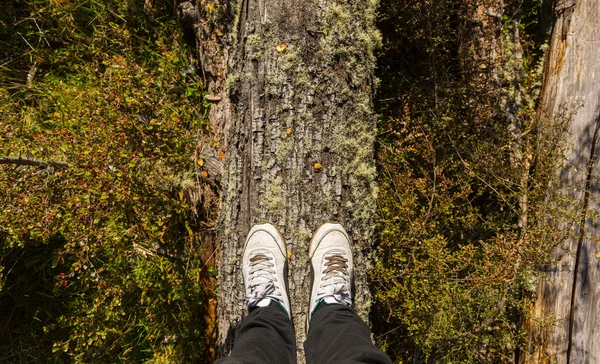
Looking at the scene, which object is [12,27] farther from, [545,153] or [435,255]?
[545,153]

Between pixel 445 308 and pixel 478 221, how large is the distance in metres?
0.81

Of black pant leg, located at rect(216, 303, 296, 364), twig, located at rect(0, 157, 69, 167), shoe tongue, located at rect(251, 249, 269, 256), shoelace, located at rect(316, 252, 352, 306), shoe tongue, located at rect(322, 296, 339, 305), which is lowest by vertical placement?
black pant leg, located at rect(216, 303, 296, 364)

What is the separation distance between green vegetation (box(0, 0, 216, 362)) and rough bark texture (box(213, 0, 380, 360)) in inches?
26.7

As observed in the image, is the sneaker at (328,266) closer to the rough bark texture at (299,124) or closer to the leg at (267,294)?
the rough bark texture at (299,124)

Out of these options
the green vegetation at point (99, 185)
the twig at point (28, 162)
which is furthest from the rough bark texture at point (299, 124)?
the twig at point (28, 162)

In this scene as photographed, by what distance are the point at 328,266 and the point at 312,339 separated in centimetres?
45

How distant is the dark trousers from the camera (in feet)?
6.72

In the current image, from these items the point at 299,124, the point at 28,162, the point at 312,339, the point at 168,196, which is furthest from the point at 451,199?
the point at 28,162

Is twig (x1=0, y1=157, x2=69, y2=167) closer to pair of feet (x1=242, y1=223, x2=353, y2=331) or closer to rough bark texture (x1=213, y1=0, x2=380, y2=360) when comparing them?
rough bark texture (x1=213, y1=0, x2=380, y2=360)

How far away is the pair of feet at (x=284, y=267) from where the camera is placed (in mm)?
2533

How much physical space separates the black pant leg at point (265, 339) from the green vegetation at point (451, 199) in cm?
80

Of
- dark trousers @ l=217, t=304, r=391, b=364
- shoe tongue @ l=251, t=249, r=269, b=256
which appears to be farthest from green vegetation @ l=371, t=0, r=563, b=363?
shoe tongue @ l=251, t=249, r=269, b=256

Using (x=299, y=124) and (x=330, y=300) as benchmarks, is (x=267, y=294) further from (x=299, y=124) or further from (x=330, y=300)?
(x=299, y=124)

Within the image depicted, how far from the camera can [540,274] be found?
2947 mm
